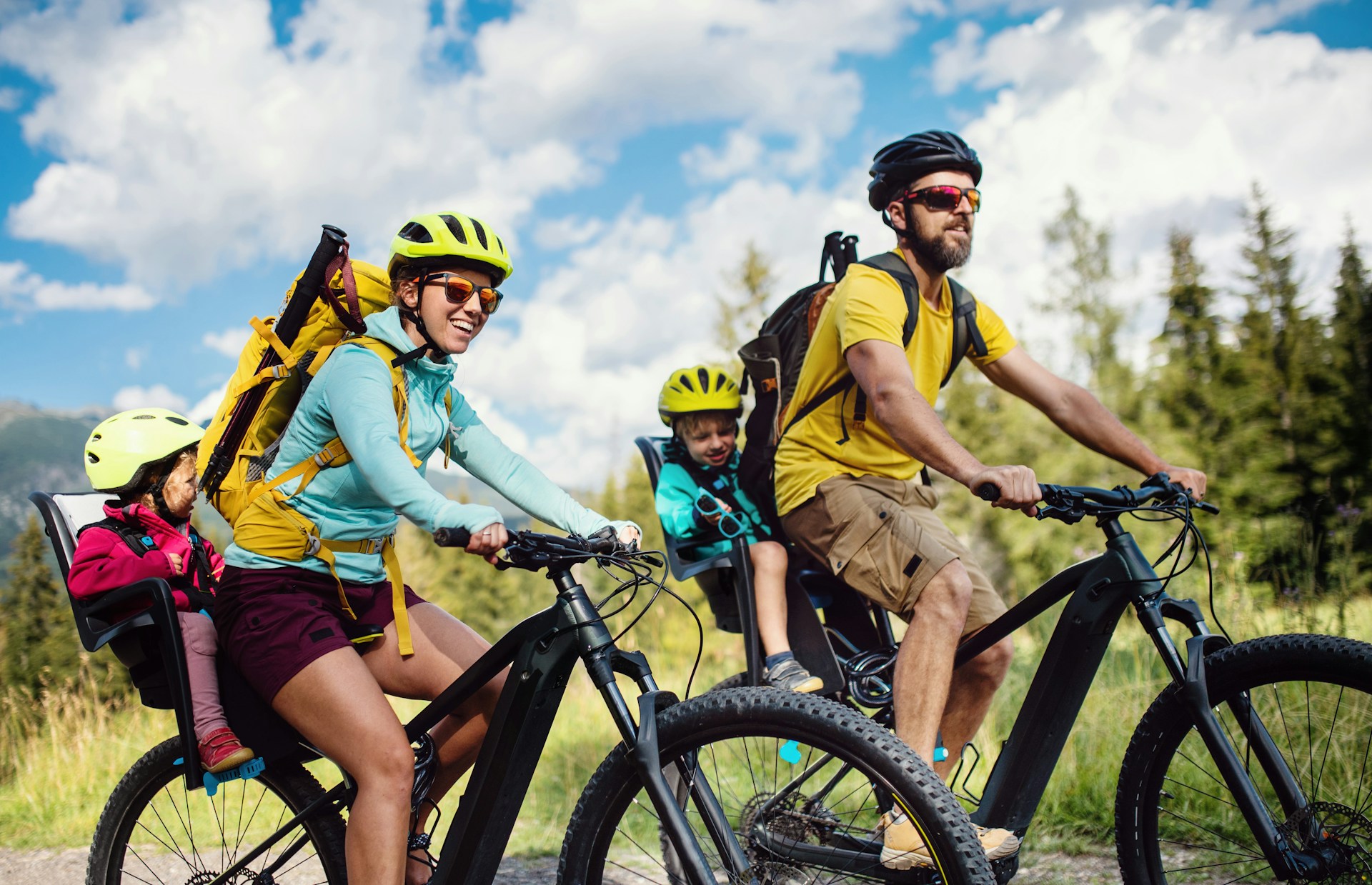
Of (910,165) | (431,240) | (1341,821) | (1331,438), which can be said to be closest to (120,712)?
(431,240)

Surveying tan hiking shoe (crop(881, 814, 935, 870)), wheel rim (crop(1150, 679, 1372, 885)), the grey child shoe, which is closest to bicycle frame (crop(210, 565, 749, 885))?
tan hiking shoe (crop(881, 814, 935, 870))

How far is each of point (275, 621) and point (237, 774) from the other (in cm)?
53

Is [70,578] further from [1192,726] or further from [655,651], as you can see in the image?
[655,651]

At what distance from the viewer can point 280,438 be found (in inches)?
112

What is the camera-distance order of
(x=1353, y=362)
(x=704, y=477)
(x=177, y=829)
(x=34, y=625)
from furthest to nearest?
(x=1353, y=362) < (x=34, y=625) < (x=704, y=477) < (x=177, y=829)

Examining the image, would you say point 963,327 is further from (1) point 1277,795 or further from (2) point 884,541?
(1) point 1277,795

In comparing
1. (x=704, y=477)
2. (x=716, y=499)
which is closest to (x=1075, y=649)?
(x=716, y=499)

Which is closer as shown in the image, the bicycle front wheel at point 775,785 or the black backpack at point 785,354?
the bicycle front wheel at point 775,785

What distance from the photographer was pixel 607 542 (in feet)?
8.21

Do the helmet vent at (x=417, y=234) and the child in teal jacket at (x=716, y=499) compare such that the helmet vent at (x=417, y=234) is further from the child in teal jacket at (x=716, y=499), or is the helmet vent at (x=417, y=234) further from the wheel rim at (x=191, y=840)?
the wheel rim at (x=191, y=840)

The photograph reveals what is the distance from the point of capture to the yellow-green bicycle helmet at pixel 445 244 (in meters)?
2.77

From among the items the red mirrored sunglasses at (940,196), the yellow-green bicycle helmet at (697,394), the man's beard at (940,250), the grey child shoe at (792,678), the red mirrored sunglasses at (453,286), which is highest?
the red mirrored sunglasses at (940,196)

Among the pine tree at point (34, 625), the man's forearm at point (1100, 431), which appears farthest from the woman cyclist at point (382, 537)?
the pine tree at point (34, 625)

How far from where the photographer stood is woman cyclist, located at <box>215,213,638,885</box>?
8.33 ft
